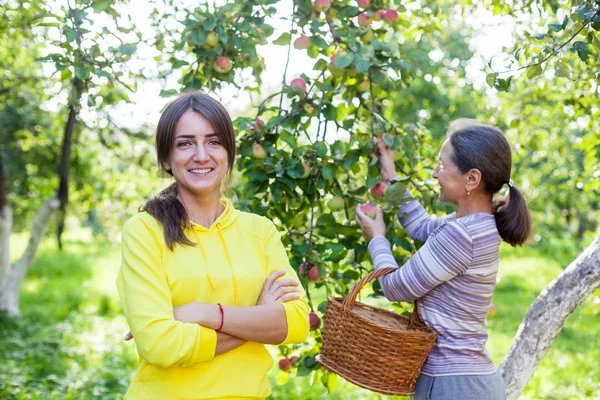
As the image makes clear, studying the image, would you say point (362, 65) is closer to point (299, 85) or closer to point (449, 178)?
point (299, 85)

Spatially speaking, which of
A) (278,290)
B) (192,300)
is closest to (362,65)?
(278,290)

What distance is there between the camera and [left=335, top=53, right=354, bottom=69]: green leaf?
214cm

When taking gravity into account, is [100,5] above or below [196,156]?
above

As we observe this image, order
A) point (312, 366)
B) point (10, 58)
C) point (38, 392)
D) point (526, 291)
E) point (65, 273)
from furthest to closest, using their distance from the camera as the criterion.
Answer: point (65, 273) → point (526, 291) → point (10, 58) → point (38, 392) → point (312, 366)

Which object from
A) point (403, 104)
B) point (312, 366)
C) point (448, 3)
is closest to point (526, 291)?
point (403, 104)

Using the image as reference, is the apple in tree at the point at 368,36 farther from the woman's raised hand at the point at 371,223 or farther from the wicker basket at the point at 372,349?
the wicker basket at the point at 372,349

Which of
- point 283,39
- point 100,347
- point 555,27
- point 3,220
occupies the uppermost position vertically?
point 283,39

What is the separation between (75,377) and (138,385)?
329cm

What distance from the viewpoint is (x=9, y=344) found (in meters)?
5.32

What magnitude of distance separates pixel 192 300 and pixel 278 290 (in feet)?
0.68

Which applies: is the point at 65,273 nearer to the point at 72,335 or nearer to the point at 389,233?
the point at 72,335

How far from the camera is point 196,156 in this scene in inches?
62.5

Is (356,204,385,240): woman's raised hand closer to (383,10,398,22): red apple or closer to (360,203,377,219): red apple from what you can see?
(360,203,377,219): red apple

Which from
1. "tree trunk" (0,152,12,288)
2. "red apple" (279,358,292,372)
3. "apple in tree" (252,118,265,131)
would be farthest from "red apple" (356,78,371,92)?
"tree trunk" (0,152,12,288)
